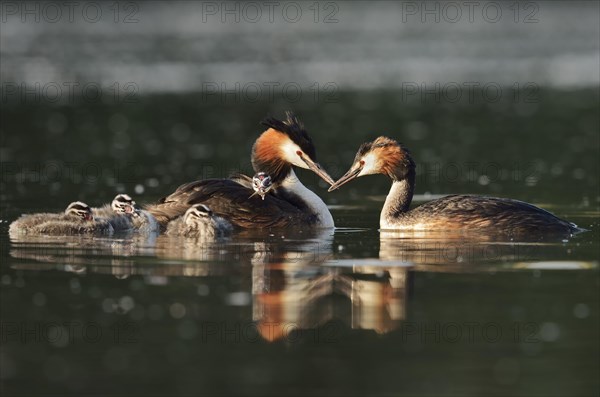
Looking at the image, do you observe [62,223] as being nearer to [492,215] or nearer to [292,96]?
[492,215]

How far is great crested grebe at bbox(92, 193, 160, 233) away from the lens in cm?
1603

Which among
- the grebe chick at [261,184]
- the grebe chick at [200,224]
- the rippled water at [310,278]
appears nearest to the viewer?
the rippled water at [310,278]

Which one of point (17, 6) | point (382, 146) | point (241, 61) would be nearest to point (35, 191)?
point (382, 146)

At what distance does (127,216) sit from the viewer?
16.3 meters

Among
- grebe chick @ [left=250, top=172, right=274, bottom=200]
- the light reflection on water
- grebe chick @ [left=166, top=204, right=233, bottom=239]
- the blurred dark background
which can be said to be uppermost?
the blurred dark background

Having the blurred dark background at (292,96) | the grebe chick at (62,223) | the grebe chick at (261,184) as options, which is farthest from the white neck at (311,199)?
the blurred dark background at (292,96)

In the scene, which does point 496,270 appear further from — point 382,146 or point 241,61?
point 241,61

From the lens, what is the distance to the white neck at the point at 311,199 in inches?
659

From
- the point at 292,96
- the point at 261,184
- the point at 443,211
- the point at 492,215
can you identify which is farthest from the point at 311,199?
the point at 292,96

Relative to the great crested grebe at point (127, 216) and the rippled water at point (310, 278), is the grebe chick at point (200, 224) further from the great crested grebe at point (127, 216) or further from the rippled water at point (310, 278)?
the great crested grebe at point (127, 216)

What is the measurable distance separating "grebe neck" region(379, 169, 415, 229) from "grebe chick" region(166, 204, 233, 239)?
189 centimetres

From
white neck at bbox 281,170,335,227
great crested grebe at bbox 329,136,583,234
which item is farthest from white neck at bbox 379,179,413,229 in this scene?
white neck at bbox 281,170,335,227

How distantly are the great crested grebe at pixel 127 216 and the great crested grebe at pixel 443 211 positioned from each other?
264 cm

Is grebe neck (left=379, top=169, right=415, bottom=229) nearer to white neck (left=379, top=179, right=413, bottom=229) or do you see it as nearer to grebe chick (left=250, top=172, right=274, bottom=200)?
white neck (left=379, top=179, right=413, bottom=229)
